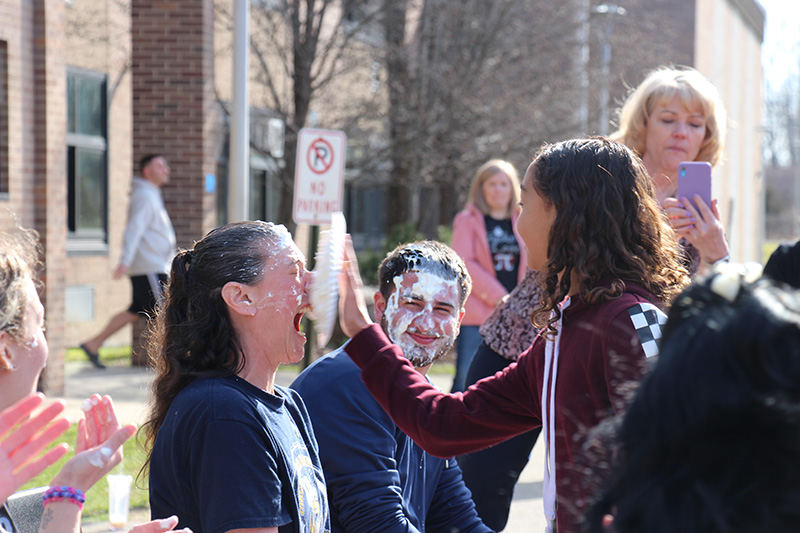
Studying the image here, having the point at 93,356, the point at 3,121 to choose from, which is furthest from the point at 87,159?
the point at 3,121

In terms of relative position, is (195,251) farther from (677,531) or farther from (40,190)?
(40,190)

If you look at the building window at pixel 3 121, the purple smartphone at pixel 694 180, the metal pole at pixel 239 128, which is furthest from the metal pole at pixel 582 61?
the purple smartphone at pixel 694 180

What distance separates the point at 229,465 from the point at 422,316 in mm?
1271

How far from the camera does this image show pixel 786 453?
41.3 inches

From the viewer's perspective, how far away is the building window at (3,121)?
335 inches

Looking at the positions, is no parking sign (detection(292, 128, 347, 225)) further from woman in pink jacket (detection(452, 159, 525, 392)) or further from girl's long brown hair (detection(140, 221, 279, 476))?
girl's long brown hair (detection(140, 221, 279, 476))

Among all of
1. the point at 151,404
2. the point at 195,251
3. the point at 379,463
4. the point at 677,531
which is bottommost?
the point at 379,463

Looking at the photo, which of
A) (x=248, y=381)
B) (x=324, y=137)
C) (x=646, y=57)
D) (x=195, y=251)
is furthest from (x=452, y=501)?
(x=646, y=57)

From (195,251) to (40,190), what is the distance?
668cm

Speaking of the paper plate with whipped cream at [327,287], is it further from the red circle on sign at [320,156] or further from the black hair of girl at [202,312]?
the red circle on sign at [320,156]

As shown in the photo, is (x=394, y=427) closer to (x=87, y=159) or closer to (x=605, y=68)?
(x=87, y=159)

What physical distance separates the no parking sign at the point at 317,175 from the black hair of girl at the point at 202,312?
5815 mm

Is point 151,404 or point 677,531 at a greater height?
point 677,531

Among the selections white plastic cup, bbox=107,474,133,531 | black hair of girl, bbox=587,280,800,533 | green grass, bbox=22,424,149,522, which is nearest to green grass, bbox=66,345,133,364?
green grass, bbox=22,424,149,522
